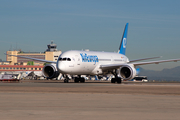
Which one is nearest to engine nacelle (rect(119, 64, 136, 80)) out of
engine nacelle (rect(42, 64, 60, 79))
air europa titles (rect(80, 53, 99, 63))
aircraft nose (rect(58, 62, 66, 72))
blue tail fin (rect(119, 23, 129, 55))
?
air europa titles (rect(80, 53, 99, 63))

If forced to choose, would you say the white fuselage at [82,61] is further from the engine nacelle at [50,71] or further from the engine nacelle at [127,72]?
the engine nacelle at [127,72]

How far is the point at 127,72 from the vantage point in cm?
4422

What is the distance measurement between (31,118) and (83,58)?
112 feet

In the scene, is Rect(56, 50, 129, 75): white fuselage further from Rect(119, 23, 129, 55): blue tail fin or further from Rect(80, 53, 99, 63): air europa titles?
Rect(119, 23, 129, 55): blue tail fin

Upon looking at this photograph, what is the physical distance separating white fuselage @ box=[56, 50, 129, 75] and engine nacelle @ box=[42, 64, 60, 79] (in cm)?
303

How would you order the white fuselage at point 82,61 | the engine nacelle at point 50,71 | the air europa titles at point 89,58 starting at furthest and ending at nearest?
the engine nacelle at point 50,71 < the air europa titles at point 89,58 < the white fuselage at point 82,61

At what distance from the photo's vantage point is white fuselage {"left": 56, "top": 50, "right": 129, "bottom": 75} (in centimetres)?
4128

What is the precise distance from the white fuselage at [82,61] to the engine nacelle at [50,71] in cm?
303

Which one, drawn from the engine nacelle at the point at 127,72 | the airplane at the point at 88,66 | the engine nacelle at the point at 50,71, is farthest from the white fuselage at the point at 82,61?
the engine nacelle at the point at 127,72

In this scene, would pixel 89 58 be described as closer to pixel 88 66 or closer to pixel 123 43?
pixel 88 66

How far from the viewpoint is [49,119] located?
9609mm

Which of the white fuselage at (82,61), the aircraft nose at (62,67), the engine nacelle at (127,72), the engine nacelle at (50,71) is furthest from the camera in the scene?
the engine nacelle at (50,71)

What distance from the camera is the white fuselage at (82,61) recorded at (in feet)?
135

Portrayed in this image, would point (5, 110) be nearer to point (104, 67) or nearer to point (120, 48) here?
point (104, 67)
